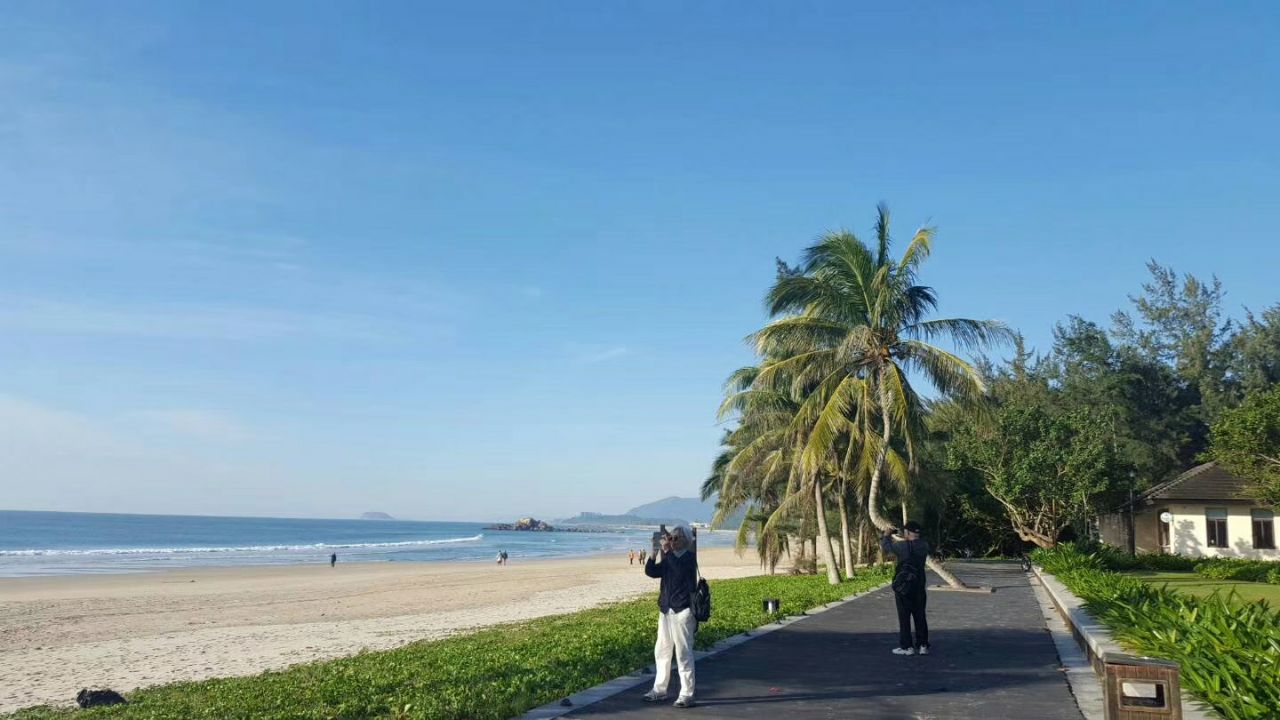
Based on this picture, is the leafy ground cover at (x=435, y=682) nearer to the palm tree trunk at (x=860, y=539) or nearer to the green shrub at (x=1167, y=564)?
the palm tree trunk at (x=860, y=539)

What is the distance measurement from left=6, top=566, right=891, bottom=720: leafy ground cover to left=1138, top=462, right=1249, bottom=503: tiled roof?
2279 cm

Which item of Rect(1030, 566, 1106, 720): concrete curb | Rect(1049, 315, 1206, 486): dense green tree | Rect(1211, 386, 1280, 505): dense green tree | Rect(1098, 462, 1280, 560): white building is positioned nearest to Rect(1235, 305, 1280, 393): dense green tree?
Rect(1049, 315, 1206, 486): dense green tree

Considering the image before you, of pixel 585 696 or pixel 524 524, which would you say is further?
pixel 524 524

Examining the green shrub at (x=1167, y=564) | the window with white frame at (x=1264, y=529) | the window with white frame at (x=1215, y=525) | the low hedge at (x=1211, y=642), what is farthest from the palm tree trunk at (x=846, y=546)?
the window with white frame at (x=1264, y=529)

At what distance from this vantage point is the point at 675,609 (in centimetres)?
782

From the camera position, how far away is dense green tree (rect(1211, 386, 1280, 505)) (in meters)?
21.4

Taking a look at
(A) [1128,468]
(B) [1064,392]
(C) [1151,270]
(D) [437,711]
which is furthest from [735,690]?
(C) [1151,270]

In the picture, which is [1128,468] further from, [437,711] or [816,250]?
[437,711]

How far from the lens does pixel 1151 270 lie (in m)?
51.8

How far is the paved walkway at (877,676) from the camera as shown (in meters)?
7.42

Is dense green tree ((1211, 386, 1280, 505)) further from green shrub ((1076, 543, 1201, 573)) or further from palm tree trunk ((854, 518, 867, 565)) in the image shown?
palm tree trunk ((854, 518, 867, 565))

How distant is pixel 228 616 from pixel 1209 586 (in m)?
25.5

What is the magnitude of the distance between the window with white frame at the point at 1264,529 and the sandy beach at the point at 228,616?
821 inches

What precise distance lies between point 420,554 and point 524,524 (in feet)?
394
